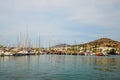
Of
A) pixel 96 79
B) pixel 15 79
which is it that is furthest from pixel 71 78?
pixel 15 79

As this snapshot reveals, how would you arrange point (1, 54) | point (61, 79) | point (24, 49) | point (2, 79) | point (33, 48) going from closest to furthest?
point (2, 79) → point (61, 79) → point (1, 54) → point (24, 49) → point (33, 48)

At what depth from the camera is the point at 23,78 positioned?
36344 millimetres

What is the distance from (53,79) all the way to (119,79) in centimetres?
1229

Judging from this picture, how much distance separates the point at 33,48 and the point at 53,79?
469ft

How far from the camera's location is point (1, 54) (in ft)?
387

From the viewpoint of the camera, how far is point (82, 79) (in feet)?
124

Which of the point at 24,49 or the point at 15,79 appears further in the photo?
the point at 24,49

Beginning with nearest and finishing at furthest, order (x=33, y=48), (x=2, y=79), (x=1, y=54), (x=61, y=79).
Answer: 1. (x=2, y=79)
2. (x=61, y=79)
3. (x=1, y=54)
4. (x=33, y=48)

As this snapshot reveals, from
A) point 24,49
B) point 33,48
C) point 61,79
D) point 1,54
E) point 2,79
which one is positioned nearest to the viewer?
point 2,79

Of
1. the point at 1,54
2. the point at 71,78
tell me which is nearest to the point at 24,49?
the point at 1,54

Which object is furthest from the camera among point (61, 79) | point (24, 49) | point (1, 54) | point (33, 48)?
point (33, 48)

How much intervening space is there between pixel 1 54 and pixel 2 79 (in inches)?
3417

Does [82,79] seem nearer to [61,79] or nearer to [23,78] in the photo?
[61,79]

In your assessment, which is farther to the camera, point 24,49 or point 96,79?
point 24,49
